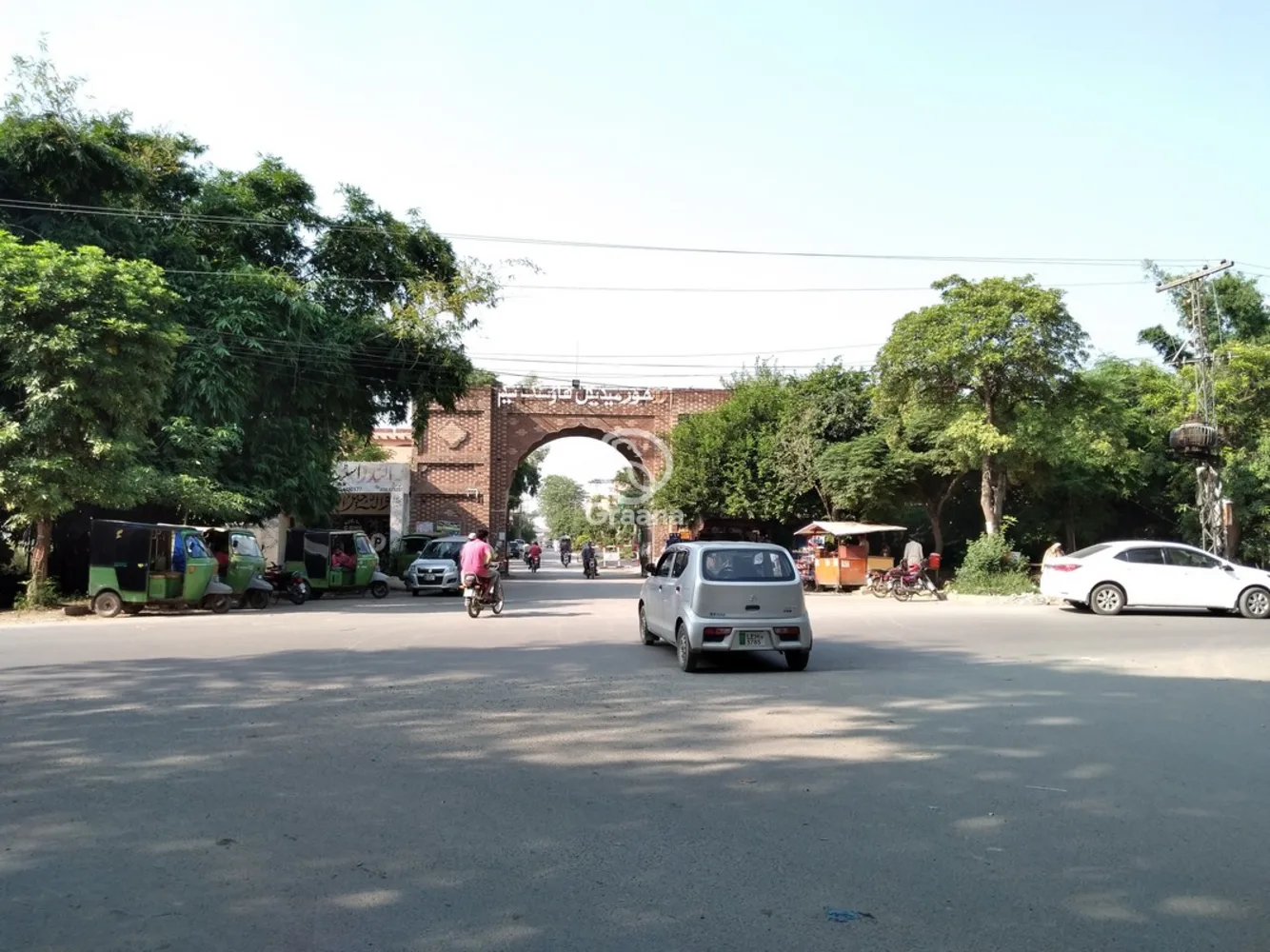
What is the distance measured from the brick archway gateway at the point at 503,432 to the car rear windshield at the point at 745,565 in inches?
1370

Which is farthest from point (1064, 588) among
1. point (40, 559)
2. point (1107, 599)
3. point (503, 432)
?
point (503, 432)

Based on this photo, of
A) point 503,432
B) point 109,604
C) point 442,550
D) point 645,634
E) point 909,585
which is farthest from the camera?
point 503,432

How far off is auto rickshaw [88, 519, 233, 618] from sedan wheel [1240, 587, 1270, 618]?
20.4 metres

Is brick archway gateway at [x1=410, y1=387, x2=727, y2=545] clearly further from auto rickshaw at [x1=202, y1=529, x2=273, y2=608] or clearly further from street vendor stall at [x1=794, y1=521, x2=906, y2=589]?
auto rickshaw at [x1=202, y1=529, x2=273, y2=608]

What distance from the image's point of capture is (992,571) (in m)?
26.5

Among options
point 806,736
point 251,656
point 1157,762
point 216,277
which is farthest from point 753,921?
point 216,277

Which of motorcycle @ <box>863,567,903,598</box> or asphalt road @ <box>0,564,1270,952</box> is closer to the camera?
asphalt road @ <box>0,564,1270,952</box>

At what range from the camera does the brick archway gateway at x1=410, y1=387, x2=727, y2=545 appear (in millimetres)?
46000

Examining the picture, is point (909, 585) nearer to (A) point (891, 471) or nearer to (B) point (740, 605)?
(A) point (891, 471)

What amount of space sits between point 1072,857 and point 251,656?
10.1 m

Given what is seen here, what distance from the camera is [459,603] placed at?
2378cm

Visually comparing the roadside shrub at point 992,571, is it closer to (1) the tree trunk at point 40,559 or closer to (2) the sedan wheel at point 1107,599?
(2) the sedan wheel at point 1107,599

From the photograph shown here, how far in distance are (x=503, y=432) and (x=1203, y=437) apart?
31.4 m

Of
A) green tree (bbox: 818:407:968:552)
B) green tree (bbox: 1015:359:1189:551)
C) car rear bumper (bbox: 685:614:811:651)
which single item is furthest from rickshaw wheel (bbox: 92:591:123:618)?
green tree (bbox: 1015:359:1189:551)
